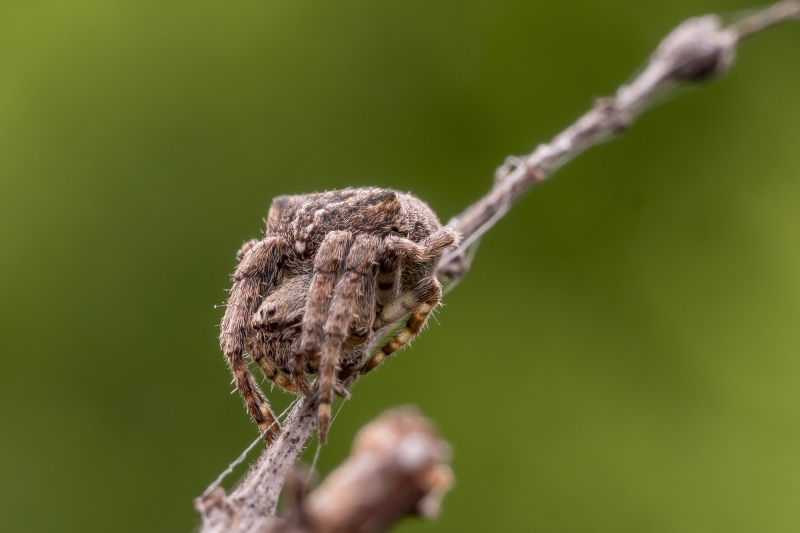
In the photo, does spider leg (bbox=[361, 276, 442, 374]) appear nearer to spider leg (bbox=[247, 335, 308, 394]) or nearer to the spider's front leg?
the spider's front leg

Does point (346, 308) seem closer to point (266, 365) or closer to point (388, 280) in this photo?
point (388, 280)

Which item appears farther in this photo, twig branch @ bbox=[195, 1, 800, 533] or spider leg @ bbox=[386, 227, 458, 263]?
spider leg @ bbox=[386, 227, 458, 263]

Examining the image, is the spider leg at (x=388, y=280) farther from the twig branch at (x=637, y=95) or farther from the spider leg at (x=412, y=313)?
the twig branch at (x=637, y=95)

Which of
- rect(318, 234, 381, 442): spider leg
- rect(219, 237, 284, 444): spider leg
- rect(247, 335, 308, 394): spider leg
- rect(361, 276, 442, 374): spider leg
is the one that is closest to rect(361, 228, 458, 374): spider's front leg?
rect(361, 276, 442, 374): spider leg

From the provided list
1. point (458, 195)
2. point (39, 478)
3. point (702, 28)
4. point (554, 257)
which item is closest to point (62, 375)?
point (39, 478)

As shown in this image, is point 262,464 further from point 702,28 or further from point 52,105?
point 52,105

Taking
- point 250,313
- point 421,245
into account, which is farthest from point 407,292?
point 250,313

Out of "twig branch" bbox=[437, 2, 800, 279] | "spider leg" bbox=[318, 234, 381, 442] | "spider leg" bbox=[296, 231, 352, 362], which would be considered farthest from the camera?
"spider leg" bbox=[296, 231, 352, 362]

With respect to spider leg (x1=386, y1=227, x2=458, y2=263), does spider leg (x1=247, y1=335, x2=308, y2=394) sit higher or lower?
lower
